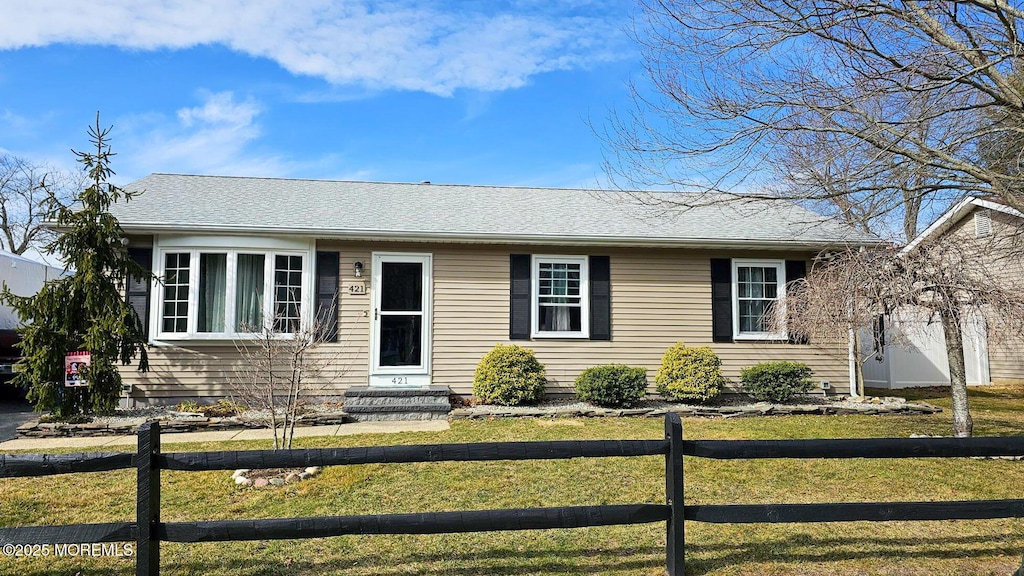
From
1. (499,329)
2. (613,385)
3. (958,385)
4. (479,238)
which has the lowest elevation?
(613,385)

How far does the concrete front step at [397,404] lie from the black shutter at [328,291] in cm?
101

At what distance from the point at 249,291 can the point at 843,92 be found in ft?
27.3

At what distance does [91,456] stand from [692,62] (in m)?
6.06

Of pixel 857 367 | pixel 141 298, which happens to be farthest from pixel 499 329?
pixel 857 367

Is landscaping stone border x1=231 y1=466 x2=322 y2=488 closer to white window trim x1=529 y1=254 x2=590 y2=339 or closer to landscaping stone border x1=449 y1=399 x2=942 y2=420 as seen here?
landscaping stone border x1=449 y1=399 x2=942 y2=420

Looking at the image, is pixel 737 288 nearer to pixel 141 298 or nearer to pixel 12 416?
pixel 141 298

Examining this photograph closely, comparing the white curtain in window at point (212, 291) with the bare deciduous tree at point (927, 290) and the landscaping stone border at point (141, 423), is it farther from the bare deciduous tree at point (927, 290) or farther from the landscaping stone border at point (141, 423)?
the bare deciduous tree at point (927, 290)

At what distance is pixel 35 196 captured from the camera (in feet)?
92.5

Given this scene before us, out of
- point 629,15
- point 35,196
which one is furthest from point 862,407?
point 35,196

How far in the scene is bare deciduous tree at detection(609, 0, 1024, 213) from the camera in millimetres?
5418

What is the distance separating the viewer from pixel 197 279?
912cm

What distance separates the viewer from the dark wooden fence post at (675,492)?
3232mm

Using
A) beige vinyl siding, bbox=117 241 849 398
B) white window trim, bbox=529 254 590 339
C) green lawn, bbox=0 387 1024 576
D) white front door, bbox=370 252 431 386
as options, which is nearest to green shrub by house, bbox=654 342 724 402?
beige vinyl siding, bbox=117 241 849 398

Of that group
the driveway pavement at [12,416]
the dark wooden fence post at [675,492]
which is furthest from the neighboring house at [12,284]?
the dark wooden fence post at [675,492]
